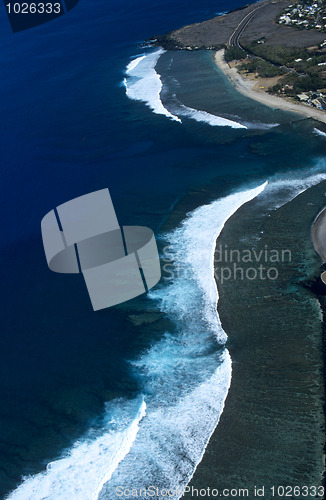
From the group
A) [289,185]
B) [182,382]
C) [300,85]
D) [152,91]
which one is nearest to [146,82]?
[152,91]

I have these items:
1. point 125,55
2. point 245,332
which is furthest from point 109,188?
point 125,55

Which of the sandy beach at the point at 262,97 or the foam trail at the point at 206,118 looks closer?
the sandy beach at the point at 262,97

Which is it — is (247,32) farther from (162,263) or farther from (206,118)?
(162,263)

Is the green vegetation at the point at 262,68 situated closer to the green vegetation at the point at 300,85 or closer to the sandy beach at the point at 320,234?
the green vegetation at the point at 300,85

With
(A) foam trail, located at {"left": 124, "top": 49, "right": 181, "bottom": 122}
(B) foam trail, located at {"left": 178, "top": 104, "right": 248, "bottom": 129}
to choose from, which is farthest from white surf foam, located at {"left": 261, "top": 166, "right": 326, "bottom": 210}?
(A) foam trail, located at {"left": 124, "top": 49, "right": 181, "bottom": 122}

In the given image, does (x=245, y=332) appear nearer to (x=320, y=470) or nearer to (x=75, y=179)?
(x=320, y=470)

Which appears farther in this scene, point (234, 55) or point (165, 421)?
point (234, 55)

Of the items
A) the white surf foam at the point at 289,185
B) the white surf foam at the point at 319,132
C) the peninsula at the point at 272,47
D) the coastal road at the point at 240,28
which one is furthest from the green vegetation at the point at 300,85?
the coastal road at the point at 240,28
